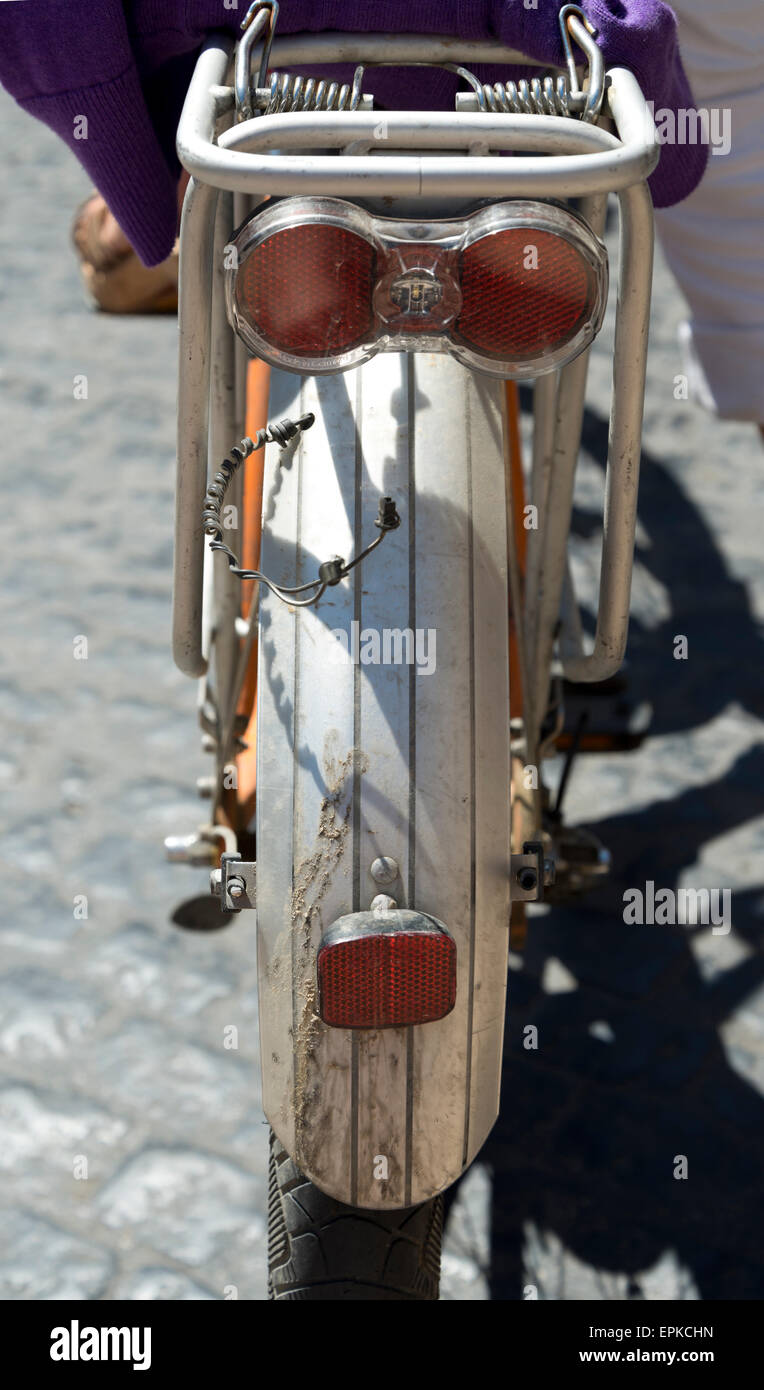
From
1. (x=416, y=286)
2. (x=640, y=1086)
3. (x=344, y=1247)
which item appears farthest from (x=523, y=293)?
(x=640, y=1086)

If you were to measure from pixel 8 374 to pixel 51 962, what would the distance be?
2080mm

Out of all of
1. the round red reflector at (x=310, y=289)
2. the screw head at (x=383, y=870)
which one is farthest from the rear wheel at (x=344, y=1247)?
the round red reflector at (x=310, y=289)

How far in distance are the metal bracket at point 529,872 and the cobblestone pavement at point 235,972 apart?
0.98 meters

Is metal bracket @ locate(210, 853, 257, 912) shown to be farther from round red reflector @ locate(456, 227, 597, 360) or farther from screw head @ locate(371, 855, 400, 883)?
round red reflector @ locate(456, 227, 597, 360)

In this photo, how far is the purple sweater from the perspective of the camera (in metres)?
1.69

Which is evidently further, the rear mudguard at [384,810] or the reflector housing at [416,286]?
the rear mudguard at [384,810]

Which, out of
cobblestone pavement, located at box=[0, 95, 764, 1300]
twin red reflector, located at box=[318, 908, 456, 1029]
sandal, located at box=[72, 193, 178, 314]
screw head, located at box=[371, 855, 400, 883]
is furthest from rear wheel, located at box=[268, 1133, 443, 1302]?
sandal, located at box=[72, 193, 178, 314]

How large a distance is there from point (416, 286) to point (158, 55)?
2.09ft

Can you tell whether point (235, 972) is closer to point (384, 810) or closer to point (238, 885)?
point (238, 885)

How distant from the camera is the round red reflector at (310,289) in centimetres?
145

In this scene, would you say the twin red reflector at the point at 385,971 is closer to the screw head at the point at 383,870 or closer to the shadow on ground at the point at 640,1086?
the screw head at the point at 383,870

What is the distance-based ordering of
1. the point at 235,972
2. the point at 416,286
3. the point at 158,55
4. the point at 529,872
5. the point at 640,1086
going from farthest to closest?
1. the point at 235,972
2. the point at 640,1086
3. the point at 158,55
4. the point at 529,872
5. the point at 416,286

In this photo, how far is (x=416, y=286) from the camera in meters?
1.48
